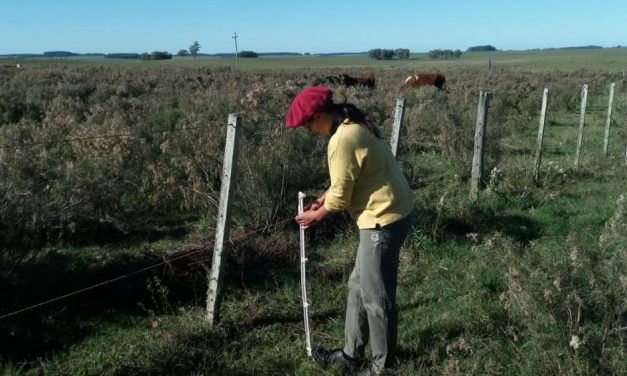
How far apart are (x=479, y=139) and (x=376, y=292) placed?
499 centimetres

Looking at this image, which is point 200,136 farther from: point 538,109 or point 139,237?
point 538,109

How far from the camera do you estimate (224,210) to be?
14.6 feet

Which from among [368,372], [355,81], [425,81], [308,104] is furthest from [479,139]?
[425,81]

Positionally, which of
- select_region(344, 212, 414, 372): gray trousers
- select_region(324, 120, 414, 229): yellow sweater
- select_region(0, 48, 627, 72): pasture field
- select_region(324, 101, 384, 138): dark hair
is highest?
select_region(324, 101, 384, 138): dark hair

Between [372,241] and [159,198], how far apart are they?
15.3ft

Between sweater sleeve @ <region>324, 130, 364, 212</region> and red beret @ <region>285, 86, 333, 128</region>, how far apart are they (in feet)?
0.60

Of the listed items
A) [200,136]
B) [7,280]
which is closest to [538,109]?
[200,136]

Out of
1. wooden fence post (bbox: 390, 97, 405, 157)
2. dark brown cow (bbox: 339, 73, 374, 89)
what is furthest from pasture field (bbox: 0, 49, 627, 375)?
dark brown cow (bbox: 339, 73, 374, 89)

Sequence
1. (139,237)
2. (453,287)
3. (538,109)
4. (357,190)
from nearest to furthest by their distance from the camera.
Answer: (357,190) → (453,287) → (139,237) → (538,109)

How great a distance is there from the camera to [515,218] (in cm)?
741

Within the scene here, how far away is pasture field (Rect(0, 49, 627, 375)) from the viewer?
151 inches

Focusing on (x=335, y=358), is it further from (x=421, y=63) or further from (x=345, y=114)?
(x=421, y=63)

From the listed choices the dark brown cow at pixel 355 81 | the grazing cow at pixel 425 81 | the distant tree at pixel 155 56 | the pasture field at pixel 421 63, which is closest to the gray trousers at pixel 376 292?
the dark brown cow at pixel 355 81

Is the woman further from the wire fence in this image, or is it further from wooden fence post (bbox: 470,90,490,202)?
wooden fence post (bbox: 470,90,490,202)
